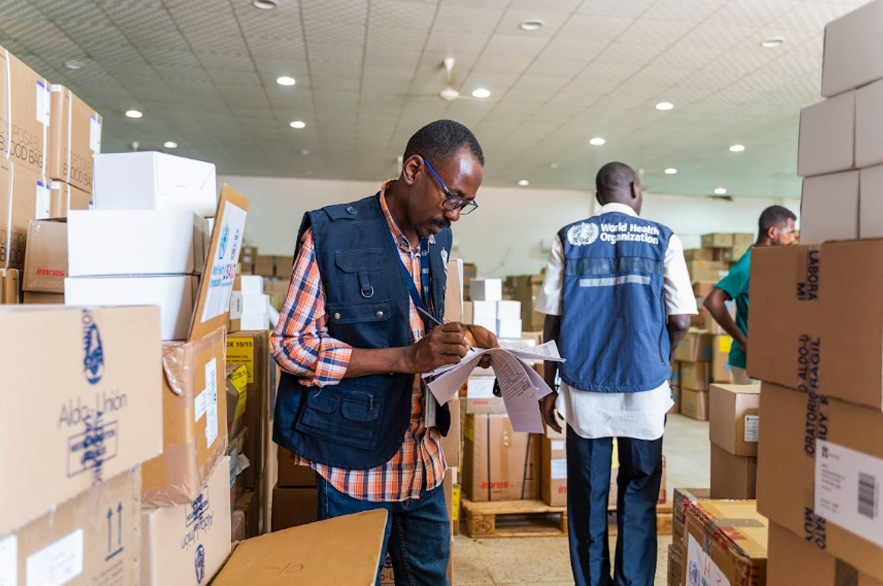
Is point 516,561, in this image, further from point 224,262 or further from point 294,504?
point 224,262

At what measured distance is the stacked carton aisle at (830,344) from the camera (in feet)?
2.70

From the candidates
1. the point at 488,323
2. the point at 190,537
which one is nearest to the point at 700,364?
the point at 488,323

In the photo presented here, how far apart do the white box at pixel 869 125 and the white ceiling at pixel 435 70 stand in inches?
127

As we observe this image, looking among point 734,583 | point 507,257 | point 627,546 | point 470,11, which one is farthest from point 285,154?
point 734,583

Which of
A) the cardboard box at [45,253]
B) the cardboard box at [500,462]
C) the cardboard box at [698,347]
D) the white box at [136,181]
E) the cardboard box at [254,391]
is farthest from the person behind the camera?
the cardboard box at [698,347]

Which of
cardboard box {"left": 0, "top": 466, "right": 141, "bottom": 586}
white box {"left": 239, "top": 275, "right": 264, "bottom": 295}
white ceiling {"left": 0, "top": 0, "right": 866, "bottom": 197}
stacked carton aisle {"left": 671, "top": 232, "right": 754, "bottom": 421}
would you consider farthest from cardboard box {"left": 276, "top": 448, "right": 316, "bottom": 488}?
stacked carton aisle {"left": 671, "top": 232, "right": 754, "bottom": 421}

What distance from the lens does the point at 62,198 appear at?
6.59ft

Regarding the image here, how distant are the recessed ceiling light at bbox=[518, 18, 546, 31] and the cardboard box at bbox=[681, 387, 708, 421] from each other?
4.25 m

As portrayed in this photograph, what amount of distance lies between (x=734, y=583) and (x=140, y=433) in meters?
1.07

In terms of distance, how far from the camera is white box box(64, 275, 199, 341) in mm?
980

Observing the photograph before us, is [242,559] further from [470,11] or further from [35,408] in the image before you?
[470,11]

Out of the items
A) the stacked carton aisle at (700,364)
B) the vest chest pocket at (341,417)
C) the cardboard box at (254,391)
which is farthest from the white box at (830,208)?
the stacked carton aisle at (700,364)

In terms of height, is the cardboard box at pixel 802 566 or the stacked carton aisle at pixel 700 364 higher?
the cardboard box at pixel 802 566

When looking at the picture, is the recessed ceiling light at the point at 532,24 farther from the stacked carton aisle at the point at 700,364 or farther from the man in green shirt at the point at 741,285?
the stacked carton aisle at the point at 700,364
